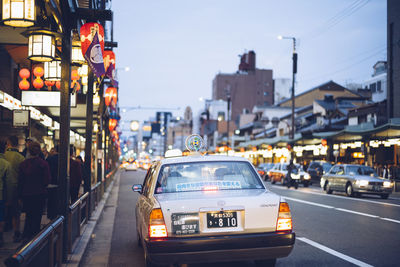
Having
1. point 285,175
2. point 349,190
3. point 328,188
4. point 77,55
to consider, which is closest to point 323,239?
point 77,55

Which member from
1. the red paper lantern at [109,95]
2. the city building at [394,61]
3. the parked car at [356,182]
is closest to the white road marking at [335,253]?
the parked car at [356,182]

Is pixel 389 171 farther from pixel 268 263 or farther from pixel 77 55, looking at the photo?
pixel 268 263

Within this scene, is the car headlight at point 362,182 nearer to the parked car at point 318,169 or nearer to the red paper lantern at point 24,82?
the parked car at point 318,169

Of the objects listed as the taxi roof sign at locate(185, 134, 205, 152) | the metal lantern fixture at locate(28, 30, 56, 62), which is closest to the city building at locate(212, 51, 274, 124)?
the taxi roof sign at locate(185, 134, 205, 152)

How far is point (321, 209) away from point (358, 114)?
2853cm

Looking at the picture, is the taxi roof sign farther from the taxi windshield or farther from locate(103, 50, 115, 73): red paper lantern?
the taxi windshield

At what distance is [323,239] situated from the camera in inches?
394

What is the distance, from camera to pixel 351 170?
23.9 metres

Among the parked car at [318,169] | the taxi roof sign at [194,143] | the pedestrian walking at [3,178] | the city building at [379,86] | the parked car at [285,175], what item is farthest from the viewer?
the city building at [379,86]

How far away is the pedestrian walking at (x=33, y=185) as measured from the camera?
869 centimetres

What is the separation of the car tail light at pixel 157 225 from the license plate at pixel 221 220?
57 cm

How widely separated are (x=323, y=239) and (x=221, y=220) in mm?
4773

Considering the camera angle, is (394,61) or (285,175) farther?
(394,61)

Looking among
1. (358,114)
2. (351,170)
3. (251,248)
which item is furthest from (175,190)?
(358,114)
